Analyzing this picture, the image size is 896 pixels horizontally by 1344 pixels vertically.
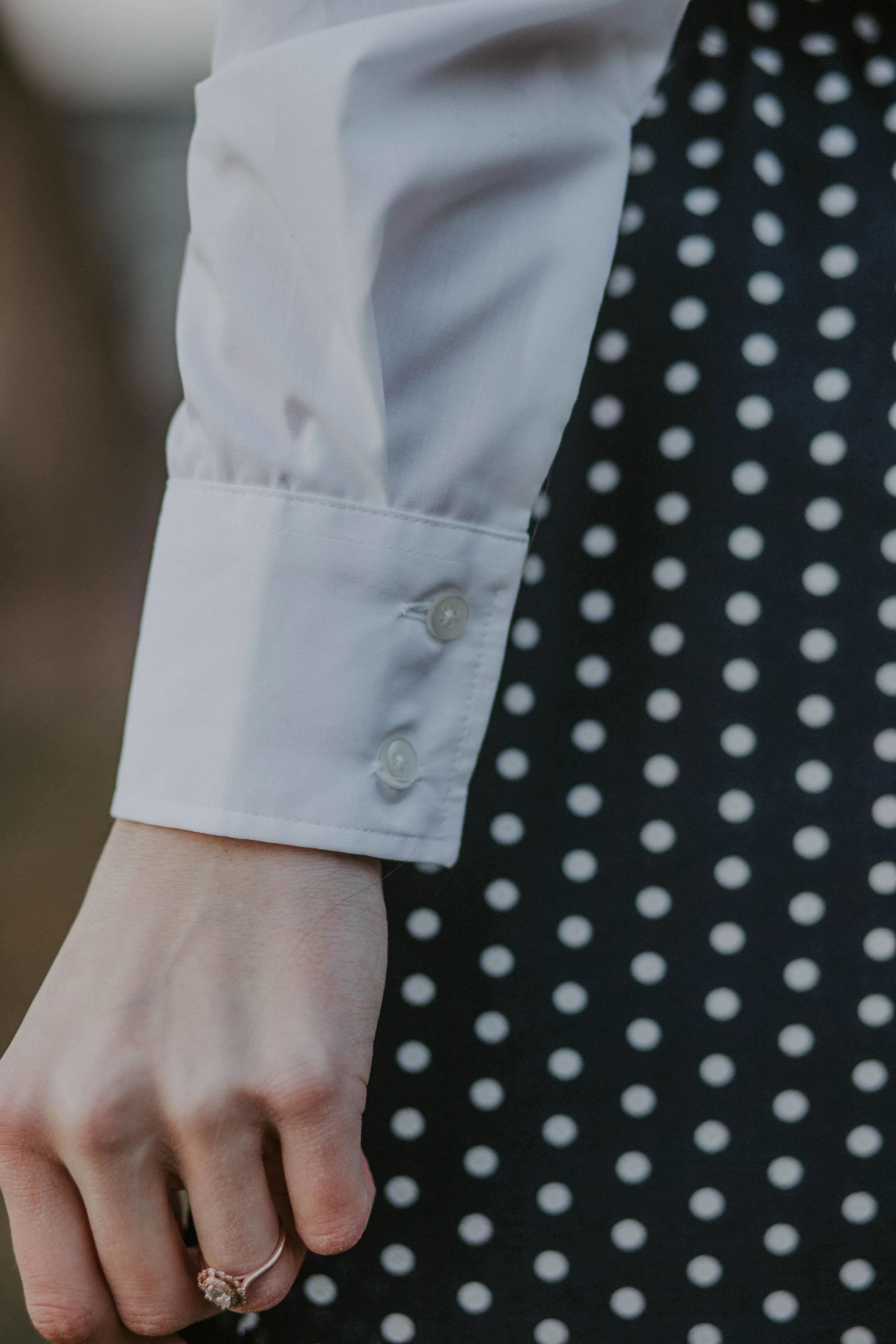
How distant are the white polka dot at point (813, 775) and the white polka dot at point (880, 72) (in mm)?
267

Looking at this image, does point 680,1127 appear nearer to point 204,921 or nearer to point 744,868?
point 744,868

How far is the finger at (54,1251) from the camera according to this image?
11.3 inches

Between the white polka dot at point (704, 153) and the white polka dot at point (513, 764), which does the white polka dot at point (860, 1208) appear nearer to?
the white polka dot at point (513, 764)

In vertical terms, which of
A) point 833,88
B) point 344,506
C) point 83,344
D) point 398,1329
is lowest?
point 398,1329

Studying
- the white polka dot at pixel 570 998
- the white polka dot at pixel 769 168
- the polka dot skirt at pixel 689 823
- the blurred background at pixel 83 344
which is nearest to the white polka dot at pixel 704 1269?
the polka dot skirt at pixel 689 823

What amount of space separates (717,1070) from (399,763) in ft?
0.61

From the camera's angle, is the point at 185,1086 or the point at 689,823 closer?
the point at 185,1086

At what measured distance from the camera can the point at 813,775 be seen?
377 mm

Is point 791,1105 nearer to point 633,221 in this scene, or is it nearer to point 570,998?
point 570,998

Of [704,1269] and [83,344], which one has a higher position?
[83,344]

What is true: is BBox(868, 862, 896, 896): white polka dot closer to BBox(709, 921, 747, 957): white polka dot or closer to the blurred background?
BBox(709, 921, 747, 957): white polka dot

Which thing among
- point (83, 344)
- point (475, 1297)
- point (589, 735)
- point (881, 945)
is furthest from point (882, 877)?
point (83, 344)

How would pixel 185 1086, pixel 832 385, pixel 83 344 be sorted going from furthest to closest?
pixel 83 344
pixel 832 385
pixel 185 1086

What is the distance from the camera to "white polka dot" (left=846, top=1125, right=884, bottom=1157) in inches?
15.0
